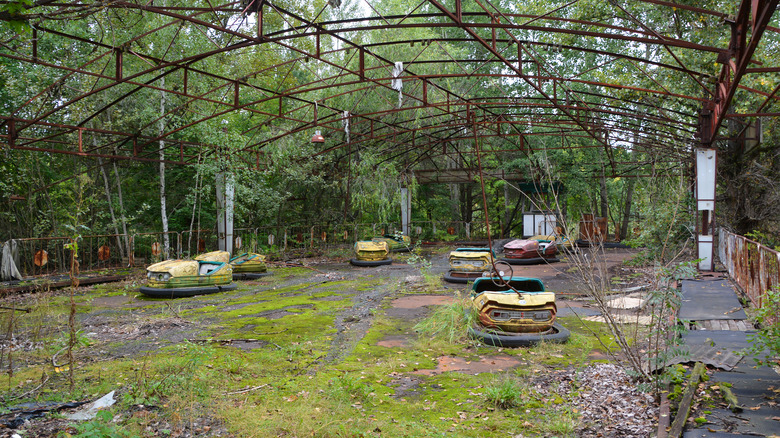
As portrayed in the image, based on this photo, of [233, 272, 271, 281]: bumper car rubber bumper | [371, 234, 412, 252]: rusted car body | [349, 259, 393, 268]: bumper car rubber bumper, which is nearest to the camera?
[233, 272, 271, 281]: bumper car rubber bumper

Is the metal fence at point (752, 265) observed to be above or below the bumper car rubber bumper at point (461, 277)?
above

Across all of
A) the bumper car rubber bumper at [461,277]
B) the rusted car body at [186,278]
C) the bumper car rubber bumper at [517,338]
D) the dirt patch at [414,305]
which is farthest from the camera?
the bumper car rubber bumper at [461,277]

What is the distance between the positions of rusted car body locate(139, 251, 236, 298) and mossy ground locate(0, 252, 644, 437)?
1026 mm

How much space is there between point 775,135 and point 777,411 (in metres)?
9.78

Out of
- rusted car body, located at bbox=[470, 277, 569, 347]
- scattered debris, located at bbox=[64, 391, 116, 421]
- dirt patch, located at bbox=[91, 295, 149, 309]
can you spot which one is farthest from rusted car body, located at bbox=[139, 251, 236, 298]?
rusted car body, located at bbox=[470, 277, 569, 347]

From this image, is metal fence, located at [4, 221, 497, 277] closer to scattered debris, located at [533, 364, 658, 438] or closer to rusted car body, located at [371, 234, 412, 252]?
rusted car body, located at [371, 234, 412, 252]

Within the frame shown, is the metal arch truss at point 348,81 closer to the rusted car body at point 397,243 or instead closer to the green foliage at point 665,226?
the green foliage at point 665,226

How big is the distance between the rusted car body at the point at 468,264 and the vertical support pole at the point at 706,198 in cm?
420

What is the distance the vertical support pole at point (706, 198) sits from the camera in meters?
10.1

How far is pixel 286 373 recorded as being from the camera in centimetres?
488

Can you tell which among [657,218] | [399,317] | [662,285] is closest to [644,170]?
[657,218]

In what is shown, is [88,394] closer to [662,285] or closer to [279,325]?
[279,325]

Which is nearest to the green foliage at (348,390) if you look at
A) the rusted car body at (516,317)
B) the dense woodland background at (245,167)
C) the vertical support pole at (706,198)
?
the rusted car body at (516,317)

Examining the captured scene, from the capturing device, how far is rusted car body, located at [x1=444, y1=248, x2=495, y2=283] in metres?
11.3
